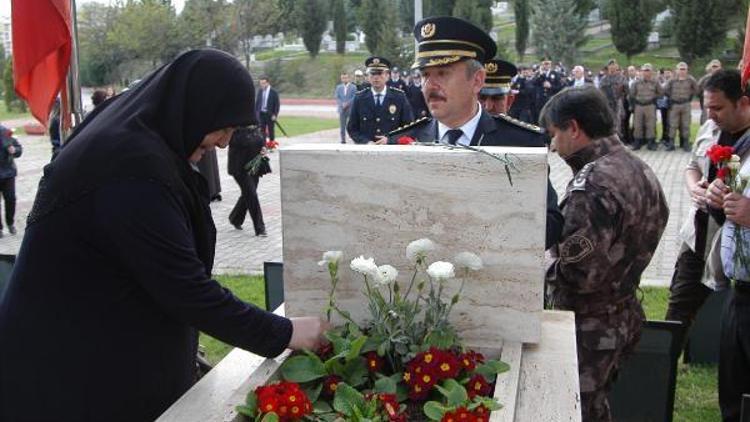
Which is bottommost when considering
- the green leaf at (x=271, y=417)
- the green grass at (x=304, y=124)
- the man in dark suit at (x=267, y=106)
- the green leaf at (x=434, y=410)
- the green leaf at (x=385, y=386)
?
the green grass at (x=304, y=124)

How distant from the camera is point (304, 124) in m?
27.1

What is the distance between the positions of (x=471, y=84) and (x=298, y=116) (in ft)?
93.1

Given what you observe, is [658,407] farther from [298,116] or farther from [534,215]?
[298,116]

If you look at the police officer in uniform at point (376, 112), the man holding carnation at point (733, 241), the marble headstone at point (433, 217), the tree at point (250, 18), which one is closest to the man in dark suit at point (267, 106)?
the police officer in uniform at point (376, 112)

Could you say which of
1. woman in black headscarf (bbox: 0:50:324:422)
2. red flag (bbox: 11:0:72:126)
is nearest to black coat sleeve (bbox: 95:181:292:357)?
woman in black headscarf (bbox: 0:50:324:422)

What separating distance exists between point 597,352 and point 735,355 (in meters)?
1.04

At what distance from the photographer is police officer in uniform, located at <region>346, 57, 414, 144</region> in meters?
11.2

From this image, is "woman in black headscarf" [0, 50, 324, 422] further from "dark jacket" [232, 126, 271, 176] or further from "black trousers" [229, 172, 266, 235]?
"dark jacket" [232, 126, 271, 176]

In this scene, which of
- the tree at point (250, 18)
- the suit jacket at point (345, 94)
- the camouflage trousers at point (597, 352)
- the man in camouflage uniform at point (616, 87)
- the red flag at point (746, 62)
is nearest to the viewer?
the camouflage trousers at point (597, 352)

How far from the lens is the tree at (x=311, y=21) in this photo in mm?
52656

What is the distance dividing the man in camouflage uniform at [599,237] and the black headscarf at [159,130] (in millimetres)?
1461

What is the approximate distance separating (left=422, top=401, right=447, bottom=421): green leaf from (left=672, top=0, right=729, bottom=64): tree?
4224 centimetres

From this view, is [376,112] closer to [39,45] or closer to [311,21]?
[39,45]

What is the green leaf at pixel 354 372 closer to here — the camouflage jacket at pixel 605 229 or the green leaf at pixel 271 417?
the green leaf at pixel 271 417
